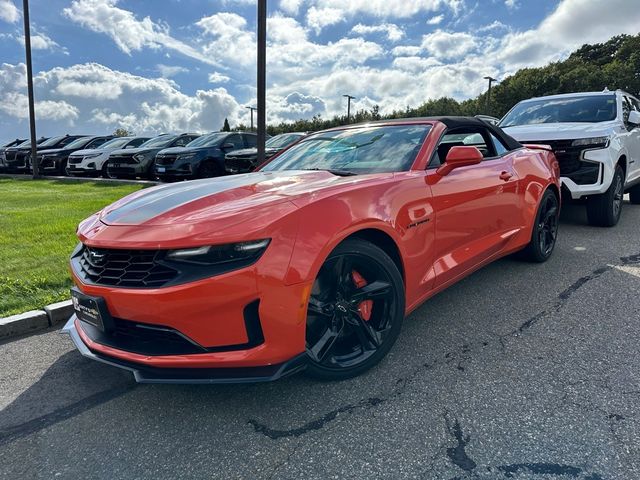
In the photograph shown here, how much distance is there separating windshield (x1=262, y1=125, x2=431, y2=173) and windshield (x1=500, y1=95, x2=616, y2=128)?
4.29 metres

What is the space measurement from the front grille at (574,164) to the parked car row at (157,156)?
4.58 m

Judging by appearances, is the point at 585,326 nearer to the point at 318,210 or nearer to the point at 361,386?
the point at 361,386

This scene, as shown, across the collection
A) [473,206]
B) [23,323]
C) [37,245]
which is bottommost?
[23,323]

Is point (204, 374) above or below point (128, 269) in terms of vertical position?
below

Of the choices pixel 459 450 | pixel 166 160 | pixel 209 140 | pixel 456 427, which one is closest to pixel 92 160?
pixel 166 160

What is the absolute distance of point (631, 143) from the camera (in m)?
6.51

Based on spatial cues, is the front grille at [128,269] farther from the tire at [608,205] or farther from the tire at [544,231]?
the tire at [608,205]

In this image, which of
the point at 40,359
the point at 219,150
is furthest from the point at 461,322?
the point at 219,150

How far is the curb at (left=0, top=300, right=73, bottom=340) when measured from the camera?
3.26 m

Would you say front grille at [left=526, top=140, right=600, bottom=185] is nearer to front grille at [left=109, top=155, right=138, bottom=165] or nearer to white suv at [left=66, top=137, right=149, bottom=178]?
front grille at [left=109, top=155, right=138, bottom=165]

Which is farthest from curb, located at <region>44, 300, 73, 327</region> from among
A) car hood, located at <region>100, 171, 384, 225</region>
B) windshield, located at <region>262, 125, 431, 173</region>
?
windshield, located at <region>262, 125, 431, 173</region>

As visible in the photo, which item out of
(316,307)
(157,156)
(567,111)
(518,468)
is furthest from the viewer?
(157,156)

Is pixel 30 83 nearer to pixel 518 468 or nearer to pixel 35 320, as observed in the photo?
pixel 35 320

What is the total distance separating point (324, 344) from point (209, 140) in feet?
34.5
